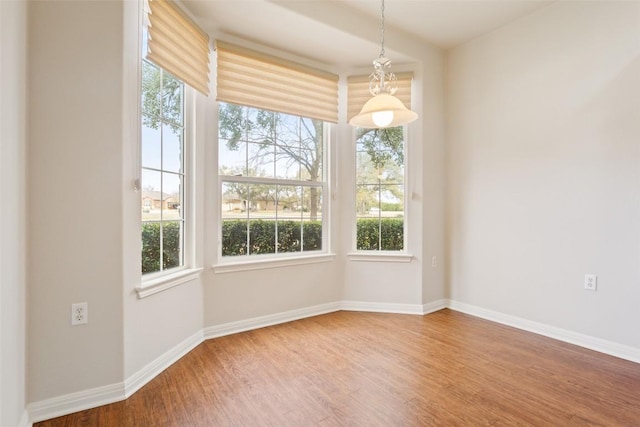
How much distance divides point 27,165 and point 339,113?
2684 millimetres

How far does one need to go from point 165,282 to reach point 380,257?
2.14m

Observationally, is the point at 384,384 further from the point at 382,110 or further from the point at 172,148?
the point at 172,148

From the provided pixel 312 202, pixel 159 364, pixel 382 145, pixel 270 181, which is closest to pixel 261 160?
pixel 270 181

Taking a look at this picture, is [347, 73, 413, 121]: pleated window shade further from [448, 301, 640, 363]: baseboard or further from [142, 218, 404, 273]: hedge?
[448, 301, 640, 363]: baseboard

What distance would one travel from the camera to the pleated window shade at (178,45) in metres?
2.18

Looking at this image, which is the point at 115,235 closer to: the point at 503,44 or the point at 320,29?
the point at 320,29

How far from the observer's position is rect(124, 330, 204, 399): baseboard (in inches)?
78.1

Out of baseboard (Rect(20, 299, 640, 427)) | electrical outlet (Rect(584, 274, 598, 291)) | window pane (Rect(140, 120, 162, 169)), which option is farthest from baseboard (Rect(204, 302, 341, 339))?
electrical outlet (Rect(584, 274, 598, 291))

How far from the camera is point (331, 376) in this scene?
2.18 metres

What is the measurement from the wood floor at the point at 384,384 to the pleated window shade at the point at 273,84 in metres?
2.13

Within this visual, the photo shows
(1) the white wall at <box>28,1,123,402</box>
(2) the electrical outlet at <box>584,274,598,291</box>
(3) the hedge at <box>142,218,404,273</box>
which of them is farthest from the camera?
(2) the electrical outlet at <box>584,274,598,291</box>

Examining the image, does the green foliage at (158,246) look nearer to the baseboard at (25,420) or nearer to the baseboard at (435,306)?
the baseboard at (25,420)

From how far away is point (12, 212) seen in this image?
1.47 metres

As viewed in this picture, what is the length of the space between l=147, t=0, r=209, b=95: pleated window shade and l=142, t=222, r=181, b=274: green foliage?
1.11 metres
